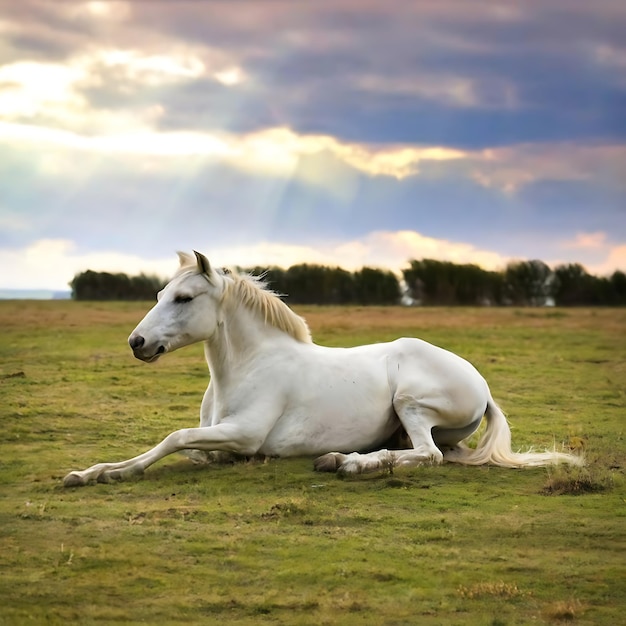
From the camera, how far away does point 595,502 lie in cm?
673

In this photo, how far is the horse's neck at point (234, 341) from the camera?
7836 mm

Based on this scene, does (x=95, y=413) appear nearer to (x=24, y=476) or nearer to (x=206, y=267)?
(x=24, y=476)

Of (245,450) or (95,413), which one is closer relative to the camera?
A: (245,450)

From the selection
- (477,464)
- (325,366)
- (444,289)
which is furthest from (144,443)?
(444,289)

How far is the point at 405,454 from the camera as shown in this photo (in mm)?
7641

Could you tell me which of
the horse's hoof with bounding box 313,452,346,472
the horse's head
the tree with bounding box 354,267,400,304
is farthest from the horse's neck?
the tree with bounding box 354,267,400,304

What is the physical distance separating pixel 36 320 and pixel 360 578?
23.8m

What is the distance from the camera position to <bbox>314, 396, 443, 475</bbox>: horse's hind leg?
288 inches

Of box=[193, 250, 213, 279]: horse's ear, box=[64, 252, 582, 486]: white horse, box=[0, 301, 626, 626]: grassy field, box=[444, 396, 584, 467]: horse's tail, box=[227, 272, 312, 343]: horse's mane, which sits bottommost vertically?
box=[0, 301, 626, 626]: grassy field

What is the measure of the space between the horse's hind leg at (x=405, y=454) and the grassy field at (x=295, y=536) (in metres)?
0.14

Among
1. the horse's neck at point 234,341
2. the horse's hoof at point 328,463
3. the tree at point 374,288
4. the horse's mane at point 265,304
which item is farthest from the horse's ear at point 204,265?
the tree at point 374,288

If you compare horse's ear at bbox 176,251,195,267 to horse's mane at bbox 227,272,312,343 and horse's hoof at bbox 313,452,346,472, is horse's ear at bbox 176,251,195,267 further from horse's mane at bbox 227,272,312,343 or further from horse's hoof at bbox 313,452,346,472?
horse's hoof at bbox 313,452,346,472

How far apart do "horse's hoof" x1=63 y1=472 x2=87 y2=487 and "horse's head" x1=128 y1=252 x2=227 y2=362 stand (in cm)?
102

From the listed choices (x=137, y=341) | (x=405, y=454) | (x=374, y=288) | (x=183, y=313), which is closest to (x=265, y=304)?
(x=183, y=313)
